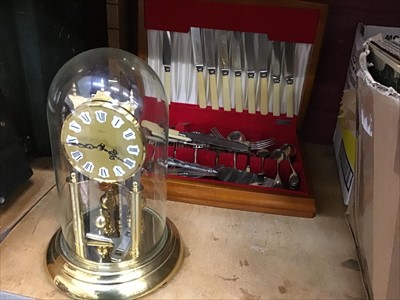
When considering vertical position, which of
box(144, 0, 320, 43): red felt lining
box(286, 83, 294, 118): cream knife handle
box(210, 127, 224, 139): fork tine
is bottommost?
box(210, 127, 224, 139): fork tine

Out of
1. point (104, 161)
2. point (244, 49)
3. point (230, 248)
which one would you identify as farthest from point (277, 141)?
point (104, 161)

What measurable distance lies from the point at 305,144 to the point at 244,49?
243 millimetres

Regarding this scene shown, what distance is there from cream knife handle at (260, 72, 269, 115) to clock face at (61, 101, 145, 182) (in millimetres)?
380

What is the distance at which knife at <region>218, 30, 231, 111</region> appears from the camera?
0.89 meters

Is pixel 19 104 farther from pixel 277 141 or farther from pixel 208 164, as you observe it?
pixel 277 141

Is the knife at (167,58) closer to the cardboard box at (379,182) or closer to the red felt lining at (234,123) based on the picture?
the red felt lining at (234,123)

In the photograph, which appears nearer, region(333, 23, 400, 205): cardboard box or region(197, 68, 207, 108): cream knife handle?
region(333, 23, 400, 205): cardboard box

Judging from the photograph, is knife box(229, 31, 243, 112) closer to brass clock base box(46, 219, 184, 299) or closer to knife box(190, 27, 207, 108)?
knife box(190, 27, 207, 108)

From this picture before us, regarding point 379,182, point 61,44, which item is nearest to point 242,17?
point 61,44

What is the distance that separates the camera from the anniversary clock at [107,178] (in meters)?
0.58

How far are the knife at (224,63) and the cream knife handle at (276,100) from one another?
0.08m

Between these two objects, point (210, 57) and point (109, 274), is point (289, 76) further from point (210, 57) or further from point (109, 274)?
point (109, 274)

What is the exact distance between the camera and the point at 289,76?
0.90 m

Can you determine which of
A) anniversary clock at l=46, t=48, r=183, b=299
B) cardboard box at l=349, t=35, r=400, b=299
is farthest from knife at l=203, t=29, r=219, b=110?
cardboard box at l=349, t=35, r=400, b=299
